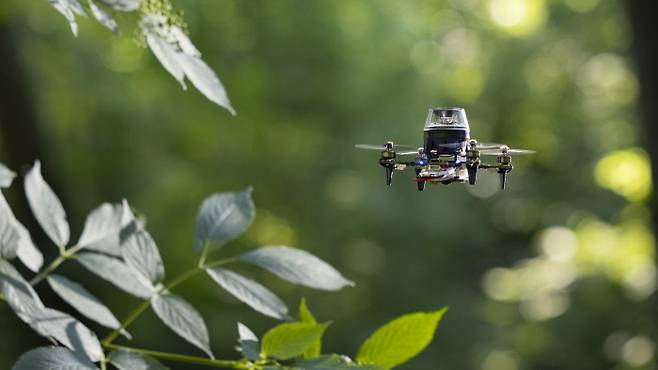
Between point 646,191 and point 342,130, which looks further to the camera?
point 342,130

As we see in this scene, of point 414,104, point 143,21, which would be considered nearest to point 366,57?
point 414,104

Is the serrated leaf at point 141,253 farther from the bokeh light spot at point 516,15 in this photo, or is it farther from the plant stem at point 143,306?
the bokeh light spot at point 516,15

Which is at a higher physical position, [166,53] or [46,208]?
[166,53]

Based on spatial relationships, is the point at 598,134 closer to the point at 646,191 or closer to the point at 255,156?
the point at 646,191

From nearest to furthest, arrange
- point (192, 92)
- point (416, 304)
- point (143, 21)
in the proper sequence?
point (143, 21)
point (192, 92)
point (416, 304)

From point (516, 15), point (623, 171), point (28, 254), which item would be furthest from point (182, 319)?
point (516, 15)

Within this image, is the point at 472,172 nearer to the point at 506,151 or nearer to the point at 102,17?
the point at 506,151
